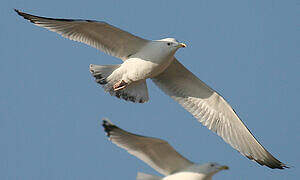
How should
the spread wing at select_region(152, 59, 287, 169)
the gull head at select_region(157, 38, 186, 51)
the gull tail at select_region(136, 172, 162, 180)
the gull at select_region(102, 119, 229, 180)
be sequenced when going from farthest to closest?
the spread wing at select_region(152, 59, 287, 169) < the gull head at select_region(157, 38, 186, 51) < the gull at select_region(102, 119, 229, 180) < the gull tail at select_region(136, 172, 162, 180)

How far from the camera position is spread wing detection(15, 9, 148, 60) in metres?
8.58

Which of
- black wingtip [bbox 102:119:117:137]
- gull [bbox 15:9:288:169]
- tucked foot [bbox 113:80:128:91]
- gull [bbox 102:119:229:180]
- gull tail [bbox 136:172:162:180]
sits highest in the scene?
gull [bbox 15:9:288:169]

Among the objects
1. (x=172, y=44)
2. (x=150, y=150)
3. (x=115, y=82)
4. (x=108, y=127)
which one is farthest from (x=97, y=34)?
(x=150, y=150)

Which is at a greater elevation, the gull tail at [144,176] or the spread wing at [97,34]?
the spread wing at [97,34]

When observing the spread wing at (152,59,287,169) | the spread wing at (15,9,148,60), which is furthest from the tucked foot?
the spread wing at (152,59,287,169)

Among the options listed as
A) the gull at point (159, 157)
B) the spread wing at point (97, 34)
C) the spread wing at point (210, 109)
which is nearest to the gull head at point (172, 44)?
the spread wing at point (97, 34)

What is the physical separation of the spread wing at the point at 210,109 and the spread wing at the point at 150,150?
7.42 ft

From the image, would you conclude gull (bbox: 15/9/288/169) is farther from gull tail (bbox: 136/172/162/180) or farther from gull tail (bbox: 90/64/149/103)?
gull tail (bbox: 136/172/162/180)

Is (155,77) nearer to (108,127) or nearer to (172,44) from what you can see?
(172,44)

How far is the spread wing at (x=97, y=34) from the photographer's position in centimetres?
858

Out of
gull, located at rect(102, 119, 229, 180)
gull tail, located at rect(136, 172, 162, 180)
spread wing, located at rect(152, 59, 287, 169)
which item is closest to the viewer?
gull tail, located at rect(136, 172, 162, 180)

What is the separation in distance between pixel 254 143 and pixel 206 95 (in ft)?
3.37

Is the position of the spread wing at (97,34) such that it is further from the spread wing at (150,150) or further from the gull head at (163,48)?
the spread wing at (150,150)

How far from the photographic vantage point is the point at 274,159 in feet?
30.3
